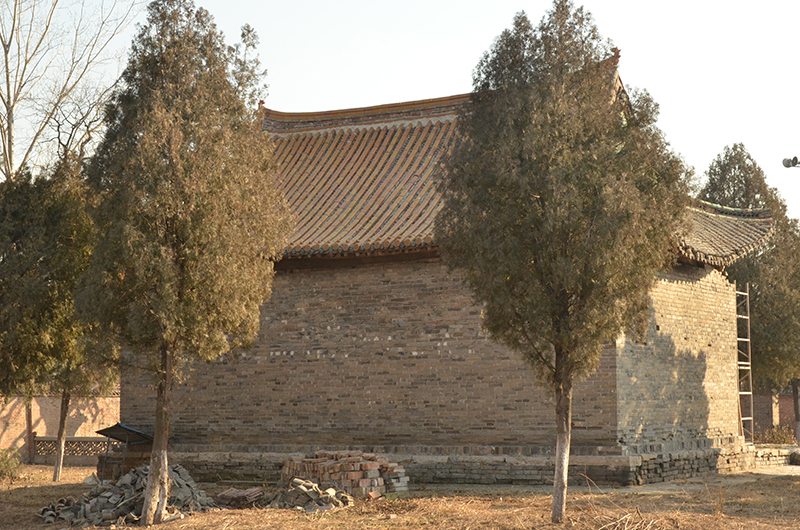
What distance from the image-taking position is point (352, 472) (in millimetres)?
12227

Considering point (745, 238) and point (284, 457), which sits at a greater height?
point (745, 238)

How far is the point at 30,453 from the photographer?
78.6ft

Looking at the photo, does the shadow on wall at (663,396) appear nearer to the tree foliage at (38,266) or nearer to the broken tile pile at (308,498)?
the broken tile pile at (308,498)

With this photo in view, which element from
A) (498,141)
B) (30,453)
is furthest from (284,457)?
(30,453)

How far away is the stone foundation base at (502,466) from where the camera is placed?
515 inches

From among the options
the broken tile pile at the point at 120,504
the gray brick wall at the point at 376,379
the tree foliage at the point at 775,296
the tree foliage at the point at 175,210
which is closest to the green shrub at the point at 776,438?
the tree foliage at the point at 775,296

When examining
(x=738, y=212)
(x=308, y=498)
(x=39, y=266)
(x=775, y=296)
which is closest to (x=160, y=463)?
(x=308, y=498)

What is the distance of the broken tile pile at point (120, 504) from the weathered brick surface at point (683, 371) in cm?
657

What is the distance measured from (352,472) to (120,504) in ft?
10.4

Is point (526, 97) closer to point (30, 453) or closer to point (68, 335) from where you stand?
point (68, 335)

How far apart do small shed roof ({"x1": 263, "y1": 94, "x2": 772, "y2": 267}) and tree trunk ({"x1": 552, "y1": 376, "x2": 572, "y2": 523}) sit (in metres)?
4.42

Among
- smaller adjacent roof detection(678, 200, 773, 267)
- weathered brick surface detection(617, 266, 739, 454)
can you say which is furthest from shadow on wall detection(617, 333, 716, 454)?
smaller adjacent roof detection(678, 200, 773, 267)

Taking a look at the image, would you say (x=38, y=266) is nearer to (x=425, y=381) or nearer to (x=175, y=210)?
(x=175, y=210)

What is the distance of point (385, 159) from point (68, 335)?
7004mm
